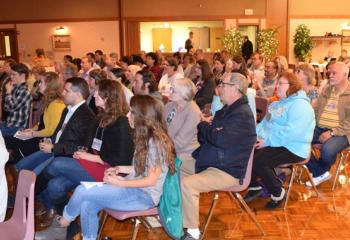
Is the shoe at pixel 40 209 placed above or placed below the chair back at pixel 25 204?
below

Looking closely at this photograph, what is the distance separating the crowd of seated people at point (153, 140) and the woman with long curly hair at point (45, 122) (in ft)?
0.03

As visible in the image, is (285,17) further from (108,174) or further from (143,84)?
(108,174)

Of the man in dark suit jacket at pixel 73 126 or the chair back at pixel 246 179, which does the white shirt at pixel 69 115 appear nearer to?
the man in dark suit jacket at pixel 73 126

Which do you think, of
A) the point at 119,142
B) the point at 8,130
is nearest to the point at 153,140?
the point at 119,142

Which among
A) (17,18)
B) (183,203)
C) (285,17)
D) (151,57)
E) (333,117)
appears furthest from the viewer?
(17,18)

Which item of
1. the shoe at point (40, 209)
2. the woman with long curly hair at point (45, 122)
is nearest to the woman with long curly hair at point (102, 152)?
the shoe at point (40, 209)

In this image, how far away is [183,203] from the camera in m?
3.20

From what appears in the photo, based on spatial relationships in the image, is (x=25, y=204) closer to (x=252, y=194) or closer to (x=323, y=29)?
(x=252, y=194)

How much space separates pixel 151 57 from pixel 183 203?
5.94 m

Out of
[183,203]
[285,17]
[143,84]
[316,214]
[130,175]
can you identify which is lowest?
[316,214]

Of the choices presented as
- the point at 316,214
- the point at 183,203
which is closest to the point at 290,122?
the point at 316,214

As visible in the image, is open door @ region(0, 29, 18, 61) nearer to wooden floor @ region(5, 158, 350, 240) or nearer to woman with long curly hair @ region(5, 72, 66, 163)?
woman with long curly hair @ region(5, 72, 66, 163)

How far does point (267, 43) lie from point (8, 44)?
943cm

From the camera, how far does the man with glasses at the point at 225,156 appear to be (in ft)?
10.4
